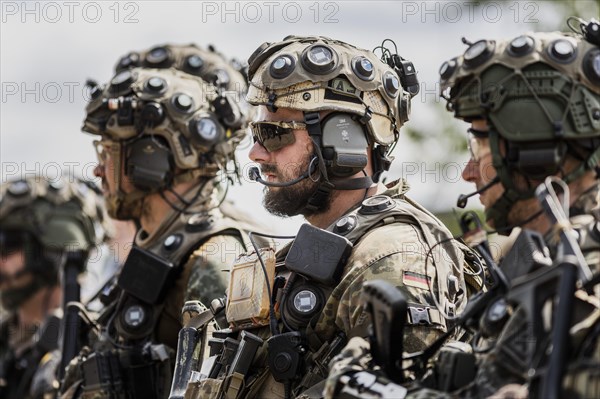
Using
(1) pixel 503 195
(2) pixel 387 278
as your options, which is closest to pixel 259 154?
(2) pixel 387 278

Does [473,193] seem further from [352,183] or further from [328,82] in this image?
[328,82]

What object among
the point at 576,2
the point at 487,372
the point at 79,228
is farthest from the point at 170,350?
the point at 576,2

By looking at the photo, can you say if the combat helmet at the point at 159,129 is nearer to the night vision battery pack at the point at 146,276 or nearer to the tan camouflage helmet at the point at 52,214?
the night vision battery pack at the point at 146,276

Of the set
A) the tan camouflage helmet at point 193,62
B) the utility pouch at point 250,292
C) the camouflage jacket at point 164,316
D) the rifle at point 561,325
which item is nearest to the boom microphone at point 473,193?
the rifle at point 561,325

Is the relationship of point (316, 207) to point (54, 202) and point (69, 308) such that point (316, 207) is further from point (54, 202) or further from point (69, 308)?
point (54, 202)

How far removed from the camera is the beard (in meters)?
8.02

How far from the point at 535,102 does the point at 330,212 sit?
198 centimetres

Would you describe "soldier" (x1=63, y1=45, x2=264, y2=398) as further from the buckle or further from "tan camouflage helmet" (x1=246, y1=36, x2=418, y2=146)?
the buckle

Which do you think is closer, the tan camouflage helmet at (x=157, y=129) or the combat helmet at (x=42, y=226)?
the tan camouflage helmet at (x=157, y=129)

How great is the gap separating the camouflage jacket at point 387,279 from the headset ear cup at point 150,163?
8.99ft

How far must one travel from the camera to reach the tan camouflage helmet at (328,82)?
7.97m

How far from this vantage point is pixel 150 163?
1007cm

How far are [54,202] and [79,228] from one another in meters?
0.39

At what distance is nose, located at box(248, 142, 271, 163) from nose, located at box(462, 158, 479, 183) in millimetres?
1733
